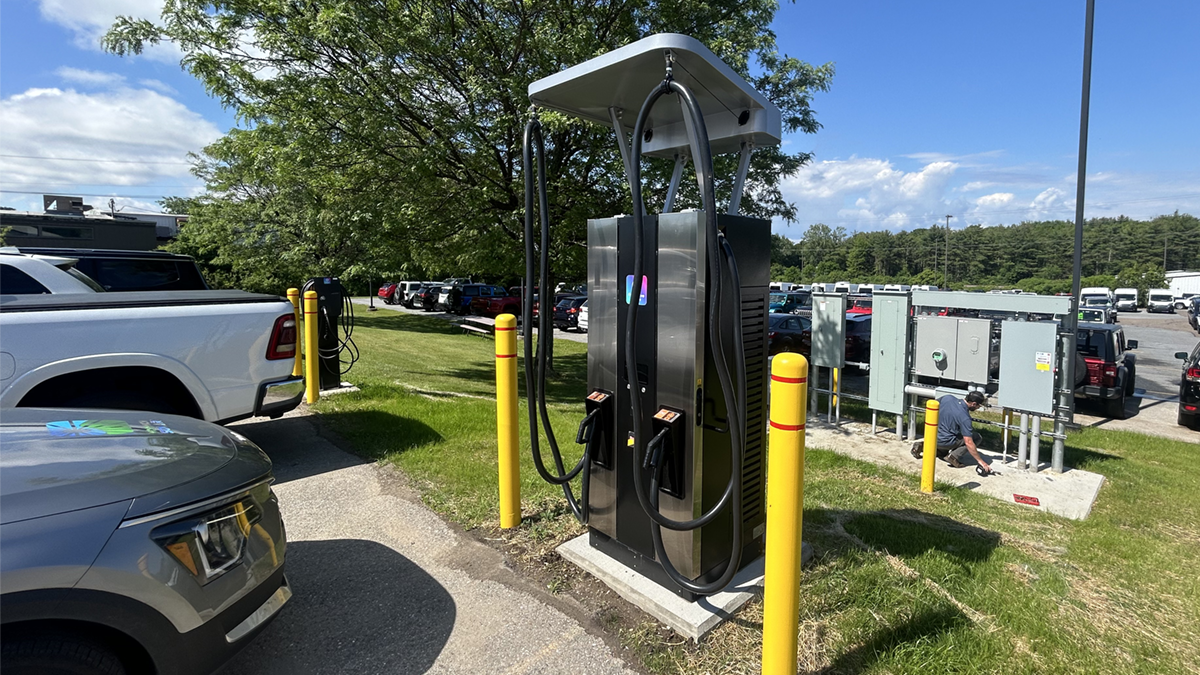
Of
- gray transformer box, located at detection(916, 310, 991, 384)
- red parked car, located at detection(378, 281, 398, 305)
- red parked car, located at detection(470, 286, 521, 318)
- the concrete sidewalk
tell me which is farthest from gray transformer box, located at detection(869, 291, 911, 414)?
red parked car, located at detection(378, 281, 398, 305)

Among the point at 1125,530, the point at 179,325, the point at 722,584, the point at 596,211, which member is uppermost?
the point at 596,211

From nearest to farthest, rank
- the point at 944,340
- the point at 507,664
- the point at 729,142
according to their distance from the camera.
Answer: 1. the point at 507,664
2. the point at 729,142
3. the point at 944,340

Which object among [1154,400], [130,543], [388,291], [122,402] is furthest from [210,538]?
[388,291]

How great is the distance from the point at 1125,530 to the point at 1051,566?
1.99 m

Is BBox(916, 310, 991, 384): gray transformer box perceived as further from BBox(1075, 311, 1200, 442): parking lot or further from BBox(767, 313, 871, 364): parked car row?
BBox(767, 313, 871, 364): parked car row

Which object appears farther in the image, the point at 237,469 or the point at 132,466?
the point at 237,469

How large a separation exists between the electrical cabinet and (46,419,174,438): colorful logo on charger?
821 cm

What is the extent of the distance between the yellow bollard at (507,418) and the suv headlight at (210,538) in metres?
1.61

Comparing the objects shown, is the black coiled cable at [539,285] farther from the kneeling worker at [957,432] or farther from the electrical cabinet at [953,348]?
the electrical cabinet at [953,348]

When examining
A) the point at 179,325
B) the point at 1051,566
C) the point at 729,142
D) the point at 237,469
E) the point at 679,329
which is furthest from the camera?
the point at 179,325

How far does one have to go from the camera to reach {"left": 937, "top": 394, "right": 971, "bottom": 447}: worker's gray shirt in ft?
22.7

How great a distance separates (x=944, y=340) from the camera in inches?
306

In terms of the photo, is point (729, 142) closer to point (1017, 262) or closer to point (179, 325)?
point (179, 325)

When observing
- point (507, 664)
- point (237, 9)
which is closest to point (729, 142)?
point (507, 664)
